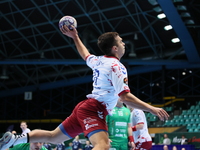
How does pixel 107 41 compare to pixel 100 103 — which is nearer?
pixel 100 103

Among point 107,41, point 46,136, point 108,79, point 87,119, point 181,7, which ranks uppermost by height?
point 181,7

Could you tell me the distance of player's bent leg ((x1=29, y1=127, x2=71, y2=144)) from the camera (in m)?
5.88

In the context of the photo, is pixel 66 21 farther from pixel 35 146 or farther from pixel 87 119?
pixel 35 146

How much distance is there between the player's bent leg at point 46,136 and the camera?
5879 mm

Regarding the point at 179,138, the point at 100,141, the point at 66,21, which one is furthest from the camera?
the point at 179,138

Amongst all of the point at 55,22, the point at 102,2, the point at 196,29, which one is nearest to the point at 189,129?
the point at 196,29

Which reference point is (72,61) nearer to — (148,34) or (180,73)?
(148,34)

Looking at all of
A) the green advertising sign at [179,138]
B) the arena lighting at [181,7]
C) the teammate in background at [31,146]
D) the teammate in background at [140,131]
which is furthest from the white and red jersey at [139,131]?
the arena lighting at [181,7]

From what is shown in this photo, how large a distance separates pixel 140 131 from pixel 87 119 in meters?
4.85

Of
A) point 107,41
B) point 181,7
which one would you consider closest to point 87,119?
point 107,41

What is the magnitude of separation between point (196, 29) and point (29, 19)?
39.7 feet

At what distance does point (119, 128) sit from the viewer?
9266 mm

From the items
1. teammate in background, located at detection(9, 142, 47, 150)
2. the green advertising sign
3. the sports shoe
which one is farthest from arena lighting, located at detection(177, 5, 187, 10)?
the sports shoe

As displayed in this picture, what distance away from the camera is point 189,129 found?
24734 millimetres
